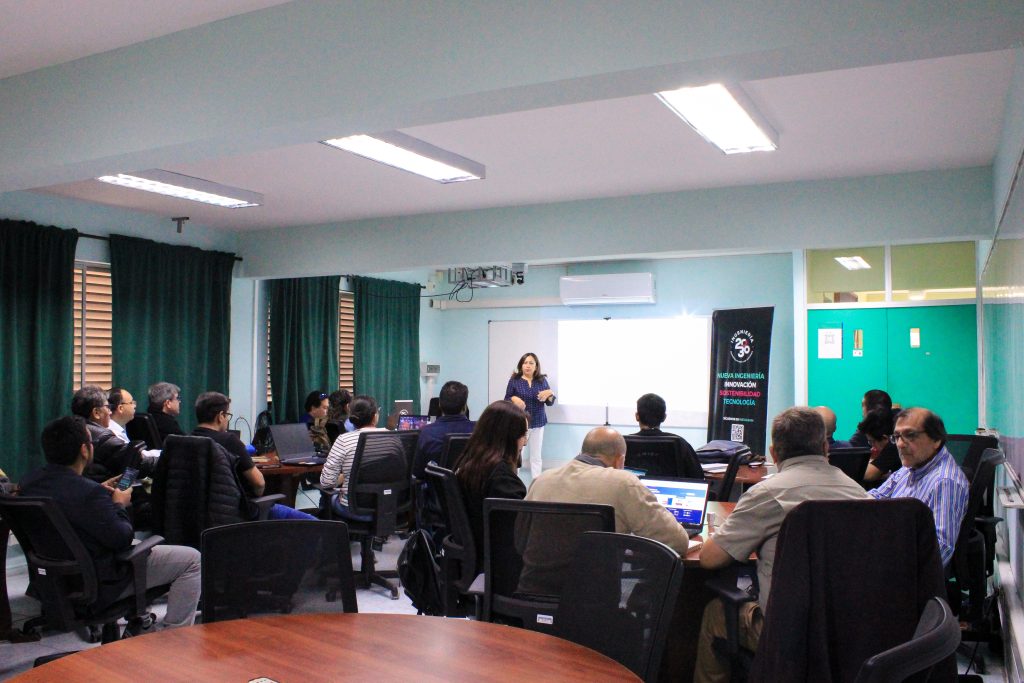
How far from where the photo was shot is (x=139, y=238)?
21.8 feet

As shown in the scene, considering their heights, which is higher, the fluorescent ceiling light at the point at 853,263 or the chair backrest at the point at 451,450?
the fluorescent ceiling light at the point at 853,263

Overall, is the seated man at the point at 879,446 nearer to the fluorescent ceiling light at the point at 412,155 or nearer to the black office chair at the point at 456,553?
the black office chair at the point at 456,553

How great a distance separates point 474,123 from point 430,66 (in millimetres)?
1606

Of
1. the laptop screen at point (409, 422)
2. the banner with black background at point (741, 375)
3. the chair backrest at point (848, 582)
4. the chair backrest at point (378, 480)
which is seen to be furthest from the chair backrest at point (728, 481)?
the laptop screen at point (409, 422)

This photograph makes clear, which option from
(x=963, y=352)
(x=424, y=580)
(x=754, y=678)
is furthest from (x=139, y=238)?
(x=963, y=352)

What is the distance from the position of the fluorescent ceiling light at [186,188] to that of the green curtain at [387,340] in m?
3.14

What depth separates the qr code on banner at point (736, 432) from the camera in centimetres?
697

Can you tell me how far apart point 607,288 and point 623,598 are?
7.96 meters

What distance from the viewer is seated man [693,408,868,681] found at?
2.62 meters

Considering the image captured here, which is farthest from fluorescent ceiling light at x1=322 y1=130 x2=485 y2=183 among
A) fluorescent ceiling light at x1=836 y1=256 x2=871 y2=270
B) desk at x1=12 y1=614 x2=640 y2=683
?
fluorescent ceiling light at x1=836 y1=256 x2=871 y2=270

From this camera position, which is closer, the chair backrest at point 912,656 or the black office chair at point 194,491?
the chair backrest at point 912,656

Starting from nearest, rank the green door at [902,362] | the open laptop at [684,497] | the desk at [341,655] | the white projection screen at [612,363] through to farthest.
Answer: the desk at [341,655] → the open laptop at [684,497] → the green door at [902,362] → the white projection screen at [612,363]

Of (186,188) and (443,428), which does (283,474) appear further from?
(186,188)

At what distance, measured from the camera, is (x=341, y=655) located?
1814mm
